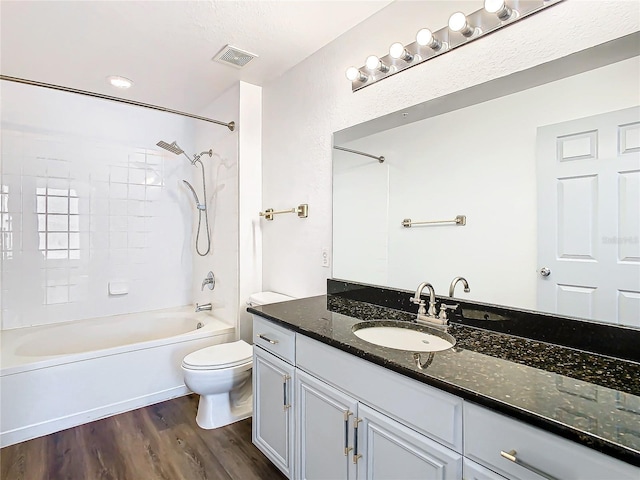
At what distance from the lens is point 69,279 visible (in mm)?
2912

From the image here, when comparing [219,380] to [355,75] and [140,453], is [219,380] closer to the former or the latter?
[140,453]

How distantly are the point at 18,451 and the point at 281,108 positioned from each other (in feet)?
8.97

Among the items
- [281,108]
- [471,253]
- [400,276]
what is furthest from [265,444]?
[281,108]

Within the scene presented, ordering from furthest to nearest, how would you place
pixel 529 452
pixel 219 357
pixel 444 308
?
pixel 219 357, pixel 444 308, pixel 529 452

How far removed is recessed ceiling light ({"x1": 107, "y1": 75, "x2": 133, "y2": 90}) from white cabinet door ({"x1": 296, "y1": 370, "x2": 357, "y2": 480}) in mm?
2562

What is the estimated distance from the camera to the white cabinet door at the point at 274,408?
1.54 metres

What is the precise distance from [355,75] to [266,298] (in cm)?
163

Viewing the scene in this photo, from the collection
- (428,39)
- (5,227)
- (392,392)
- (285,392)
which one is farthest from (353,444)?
(5,227)

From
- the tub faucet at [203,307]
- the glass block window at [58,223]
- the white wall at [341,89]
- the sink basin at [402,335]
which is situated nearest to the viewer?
the white wall at [341,89]

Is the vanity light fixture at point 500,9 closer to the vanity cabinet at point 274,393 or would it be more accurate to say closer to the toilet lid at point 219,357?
the vanity cabinet at point 274,393

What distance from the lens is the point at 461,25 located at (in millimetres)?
1389

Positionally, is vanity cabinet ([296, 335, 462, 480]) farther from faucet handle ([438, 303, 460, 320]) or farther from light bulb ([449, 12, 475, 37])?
light bulb ([449, 12, 475, 37])

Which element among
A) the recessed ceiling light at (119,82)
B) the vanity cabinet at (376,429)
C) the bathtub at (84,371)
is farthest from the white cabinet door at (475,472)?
the recessed ceiling light at (119,82)

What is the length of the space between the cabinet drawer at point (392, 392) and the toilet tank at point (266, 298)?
107 centimetres
